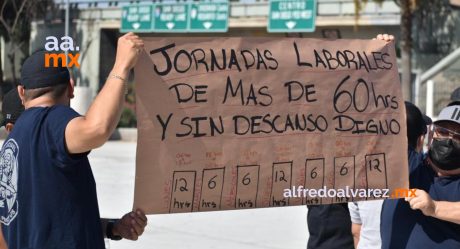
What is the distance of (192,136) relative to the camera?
3.41 meters

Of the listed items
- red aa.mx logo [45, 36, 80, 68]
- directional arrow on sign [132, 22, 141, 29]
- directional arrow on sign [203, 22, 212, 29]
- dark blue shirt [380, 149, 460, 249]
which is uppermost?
red aa.mx logo [45, 36, 80, 68]

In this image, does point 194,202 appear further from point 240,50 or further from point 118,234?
point 240,50

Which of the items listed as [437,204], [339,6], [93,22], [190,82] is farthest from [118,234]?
[93,22]

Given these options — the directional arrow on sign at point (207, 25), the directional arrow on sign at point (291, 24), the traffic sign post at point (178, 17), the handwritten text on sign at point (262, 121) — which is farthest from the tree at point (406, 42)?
the handwritten text on sign at point (262, 121)

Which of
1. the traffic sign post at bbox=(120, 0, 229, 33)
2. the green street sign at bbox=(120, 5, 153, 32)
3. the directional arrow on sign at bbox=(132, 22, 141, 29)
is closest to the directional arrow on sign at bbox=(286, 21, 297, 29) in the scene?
the traffic sign post at bbox=(120, 0, 229, 33)

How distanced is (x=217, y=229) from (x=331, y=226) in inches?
196

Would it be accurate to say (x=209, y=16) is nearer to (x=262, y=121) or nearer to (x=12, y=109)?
(x=12, y=109)

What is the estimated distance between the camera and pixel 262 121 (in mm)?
3619

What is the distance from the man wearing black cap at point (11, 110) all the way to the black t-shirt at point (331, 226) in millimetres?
1697

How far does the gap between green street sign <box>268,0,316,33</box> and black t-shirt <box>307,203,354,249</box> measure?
27055 mm

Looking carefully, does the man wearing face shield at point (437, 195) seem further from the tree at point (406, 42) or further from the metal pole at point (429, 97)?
the tree at point (406, 42)

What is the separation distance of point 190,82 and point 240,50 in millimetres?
297

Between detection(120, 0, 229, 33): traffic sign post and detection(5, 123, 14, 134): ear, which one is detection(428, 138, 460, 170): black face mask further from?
detection(120, 0, 229, 33): traffic sign post

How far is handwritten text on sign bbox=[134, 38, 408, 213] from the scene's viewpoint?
131 inches
